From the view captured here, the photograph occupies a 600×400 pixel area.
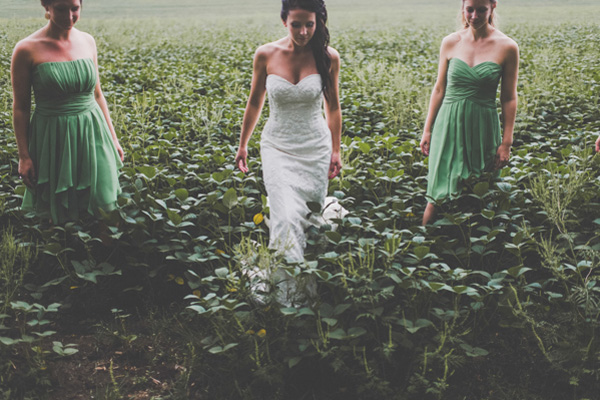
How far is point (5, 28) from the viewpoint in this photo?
16.1m

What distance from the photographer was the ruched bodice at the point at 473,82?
12.1ft

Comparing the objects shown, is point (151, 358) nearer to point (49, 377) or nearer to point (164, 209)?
point (49, 377)

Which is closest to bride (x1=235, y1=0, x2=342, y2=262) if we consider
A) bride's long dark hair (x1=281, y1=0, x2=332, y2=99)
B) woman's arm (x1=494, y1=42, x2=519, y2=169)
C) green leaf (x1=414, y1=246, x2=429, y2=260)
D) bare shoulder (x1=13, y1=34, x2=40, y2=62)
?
bride's long dark hair (x1=281, y1=0, x2=332, y2=99)

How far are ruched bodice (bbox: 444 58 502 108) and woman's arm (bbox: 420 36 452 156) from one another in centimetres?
6

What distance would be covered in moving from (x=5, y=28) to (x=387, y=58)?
36.1ft

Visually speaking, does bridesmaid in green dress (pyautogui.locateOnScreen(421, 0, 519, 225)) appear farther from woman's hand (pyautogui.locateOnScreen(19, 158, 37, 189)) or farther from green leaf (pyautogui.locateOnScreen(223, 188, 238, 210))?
woman's hand (pyautogui.locateOnScreen(19, 158, 37, 189))

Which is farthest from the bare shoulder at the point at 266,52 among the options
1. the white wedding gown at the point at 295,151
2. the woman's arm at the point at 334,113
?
the woman's arm at the point at 334,113

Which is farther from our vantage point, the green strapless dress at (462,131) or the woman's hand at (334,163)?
the green strapless dress at (462,131)

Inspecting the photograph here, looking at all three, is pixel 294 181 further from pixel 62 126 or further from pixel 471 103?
pixel 62 126

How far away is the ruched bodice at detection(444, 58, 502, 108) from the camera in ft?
→ 12.1

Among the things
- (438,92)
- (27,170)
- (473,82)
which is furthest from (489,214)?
(27,170)

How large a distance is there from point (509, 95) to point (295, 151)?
4.75ft

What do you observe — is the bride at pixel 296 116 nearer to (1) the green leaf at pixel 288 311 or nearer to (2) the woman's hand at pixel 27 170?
(1) the green leaf at pixel 288 311

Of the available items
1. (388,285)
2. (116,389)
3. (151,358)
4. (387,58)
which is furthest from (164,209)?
(387,58)
